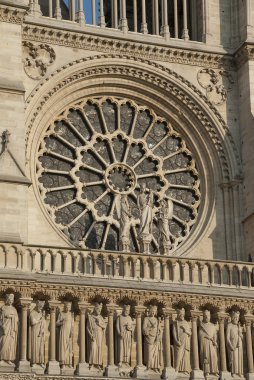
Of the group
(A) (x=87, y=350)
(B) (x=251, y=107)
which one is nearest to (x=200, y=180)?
(B) (x=251, y=107)

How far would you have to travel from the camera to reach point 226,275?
20750 millimetres

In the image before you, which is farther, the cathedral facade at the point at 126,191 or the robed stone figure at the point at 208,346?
the robed stone figure at the point at 208,346

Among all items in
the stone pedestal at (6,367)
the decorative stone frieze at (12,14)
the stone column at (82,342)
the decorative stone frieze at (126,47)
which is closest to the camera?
the stone pedestal at (6,367)

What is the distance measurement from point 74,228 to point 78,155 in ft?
4.35

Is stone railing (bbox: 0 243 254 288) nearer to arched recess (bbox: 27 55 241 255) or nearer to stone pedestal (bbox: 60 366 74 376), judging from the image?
arched recess (bbox: 27 55 241 255)

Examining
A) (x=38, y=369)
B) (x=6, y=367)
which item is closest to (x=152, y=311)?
(x=38, y=369)

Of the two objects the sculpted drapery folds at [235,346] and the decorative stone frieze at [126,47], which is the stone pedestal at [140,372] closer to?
the sculpted drapery folds at [235,346]

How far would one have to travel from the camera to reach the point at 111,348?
19.3 meters

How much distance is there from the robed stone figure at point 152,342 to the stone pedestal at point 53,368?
1.47 m

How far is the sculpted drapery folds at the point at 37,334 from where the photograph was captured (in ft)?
61.6

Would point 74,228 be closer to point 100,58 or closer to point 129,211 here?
point 129,211

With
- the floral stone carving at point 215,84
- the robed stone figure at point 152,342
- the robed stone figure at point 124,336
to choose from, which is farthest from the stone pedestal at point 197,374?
the floral stone carving at point 215,84

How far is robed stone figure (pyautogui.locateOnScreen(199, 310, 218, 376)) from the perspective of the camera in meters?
19.8

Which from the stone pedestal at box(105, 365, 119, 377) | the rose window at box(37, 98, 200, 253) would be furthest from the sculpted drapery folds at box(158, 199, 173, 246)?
the stone pedestal at box(105, 365, 119, 377)
